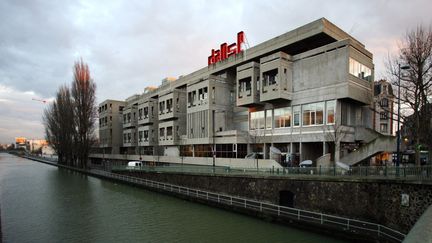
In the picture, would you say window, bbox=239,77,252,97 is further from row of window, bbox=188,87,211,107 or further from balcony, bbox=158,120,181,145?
balcony, bbox=158,120,181,145

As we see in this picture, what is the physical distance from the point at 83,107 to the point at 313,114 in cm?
4799

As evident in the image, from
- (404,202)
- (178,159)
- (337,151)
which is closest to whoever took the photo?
(404,202)

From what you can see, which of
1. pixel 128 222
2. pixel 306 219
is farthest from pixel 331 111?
pixel 128 222

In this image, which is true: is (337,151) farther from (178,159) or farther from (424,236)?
(178,159)

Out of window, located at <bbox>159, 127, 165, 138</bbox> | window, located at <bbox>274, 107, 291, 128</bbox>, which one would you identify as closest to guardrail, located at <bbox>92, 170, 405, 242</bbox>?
window, located at <bbox>274, 107, 291, 128</bbox>

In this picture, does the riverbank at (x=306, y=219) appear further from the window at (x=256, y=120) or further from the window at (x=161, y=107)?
the window at (x=161, y=107)

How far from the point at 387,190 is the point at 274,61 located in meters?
21.3

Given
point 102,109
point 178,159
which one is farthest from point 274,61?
point 102,109

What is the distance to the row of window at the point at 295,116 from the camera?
29578 millimetres

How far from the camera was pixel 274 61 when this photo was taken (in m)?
32.8

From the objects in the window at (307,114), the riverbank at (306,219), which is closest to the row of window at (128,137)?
the riverbank at (306,219)

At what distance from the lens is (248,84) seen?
3775 centimetres

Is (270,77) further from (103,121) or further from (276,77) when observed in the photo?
(103,121)

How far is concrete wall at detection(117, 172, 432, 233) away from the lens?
13.7m
